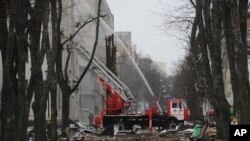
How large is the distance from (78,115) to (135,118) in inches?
992

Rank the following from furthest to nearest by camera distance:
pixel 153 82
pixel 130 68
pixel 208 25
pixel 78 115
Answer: pixel 153 82 → pixel 130 68 → pixel 78 115 → pixel 208 25

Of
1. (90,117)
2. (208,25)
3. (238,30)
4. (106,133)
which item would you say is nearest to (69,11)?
(90,117)

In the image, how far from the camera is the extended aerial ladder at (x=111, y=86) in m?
44.2

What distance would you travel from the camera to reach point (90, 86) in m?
76.5

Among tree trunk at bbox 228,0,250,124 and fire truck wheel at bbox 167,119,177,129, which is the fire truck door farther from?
tree trunk at bbox 228,0,250,124

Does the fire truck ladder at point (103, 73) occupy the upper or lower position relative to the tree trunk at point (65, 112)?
upper

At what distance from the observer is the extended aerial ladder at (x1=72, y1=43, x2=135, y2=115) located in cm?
4416

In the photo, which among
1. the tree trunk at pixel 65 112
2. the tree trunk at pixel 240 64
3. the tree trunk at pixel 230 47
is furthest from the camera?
the tree trunk at pixel 65 112

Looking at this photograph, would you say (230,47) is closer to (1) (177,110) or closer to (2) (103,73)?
A: (2) (103,73)

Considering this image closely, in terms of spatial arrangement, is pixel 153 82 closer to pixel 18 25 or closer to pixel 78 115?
pixel 78 115

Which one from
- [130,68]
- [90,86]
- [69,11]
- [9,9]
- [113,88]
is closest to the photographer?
[9,9]

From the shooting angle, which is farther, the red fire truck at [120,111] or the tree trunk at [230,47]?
the red fire truck at [120,111]

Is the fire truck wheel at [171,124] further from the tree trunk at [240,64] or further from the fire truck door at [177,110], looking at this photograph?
the tree trunk at [240,64]

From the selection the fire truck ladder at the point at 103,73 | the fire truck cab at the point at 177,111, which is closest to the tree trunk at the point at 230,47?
the fire truck ladder at the point at 103,73
